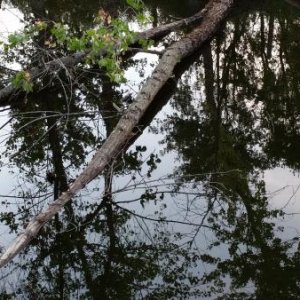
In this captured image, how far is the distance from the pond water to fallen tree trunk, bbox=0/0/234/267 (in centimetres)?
37

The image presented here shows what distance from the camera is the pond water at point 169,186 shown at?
18.0ft

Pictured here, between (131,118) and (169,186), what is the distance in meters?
1.52

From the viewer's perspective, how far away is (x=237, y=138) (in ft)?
29.1

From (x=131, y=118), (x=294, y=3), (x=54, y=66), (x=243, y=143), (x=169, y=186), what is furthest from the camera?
(x=294, y=3)

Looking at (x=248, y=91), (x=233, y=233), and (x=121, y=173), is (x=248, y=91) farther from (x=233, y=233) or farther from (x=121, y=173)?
(x=233, y=233)

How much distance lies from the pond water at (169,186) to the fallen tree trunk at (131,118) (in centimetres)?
37

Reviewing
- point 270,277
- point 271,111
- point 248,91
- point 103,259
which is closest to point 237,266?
point 270,277

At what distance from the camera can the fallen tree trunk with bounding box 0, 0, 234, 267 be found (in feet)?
18.0

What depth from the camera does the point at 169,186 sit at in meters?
7.32

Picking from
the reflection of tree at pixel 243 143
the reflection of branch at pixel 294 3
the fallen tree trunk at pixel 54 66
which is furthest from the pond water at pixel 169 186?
the reflection of branch at pixel 294 3

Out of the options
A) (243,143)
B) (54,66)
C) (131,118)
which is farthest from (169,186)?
(54,66)

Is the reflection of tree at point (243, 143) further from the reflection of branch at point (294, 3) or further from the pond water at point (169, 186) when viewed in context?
the reflection of branch at point (294, 3)

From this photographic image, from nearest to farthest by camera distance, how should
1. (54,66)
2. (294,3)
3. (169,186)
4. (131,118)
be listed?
(169,186) < (131,118) < (54,66) < (294,3)

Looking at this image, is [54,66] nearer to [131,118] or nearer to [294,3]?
[131,118]
